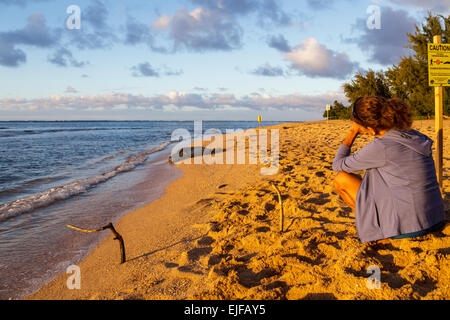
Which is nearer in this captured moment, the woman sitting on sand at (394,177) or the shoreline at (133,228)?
the woman sitting on sand at (394,177)

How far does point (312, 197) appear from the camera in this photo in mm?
4719

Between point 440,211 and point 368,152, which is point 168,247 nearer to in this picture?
point 368,152

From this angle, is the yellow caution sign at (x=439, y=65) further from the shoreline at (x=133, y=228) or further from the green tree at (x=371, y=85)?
the green tree at (x=371, y=85)

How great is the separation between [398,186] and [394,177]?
0.08m

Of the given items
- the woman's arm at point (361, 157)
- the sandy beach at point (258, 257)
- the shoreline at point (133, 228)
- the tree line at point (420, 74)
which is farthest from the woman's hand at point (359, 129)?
the tree line at point (420, 74)


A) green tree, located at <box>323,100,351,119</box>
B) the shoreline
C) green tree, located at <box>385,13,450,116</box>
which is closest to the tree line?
green tree, located at <box>385,13,450,116</box>

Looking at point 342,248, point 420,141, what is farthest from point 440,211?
point 342,248

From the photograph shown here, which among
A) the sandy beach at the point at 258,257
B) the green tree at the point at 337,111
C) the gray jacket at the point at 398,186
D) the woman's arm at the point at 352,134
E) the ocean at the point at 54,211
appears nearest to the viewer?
the sandy beach at the point at 258,257

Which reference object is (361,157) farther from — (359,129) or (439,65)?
(439,65)

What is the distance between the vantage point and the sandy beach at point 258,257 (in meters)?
2.23

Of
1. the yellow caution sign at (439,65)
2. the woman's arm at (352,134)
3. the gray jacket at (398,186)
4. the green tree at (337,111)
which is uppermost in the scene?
the green tree at (337,111)

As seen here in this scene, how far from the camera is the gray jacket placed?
7.89 feet

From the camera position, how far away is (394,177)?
8.13ft

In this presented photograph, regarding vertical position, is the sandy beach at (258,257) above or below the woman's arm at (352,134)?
below
